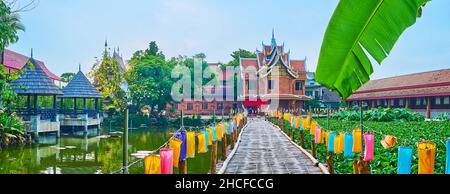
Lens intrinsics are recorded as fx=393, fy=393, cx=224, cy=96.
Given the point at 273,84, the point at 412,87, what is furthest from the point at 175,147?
the point at 273,84

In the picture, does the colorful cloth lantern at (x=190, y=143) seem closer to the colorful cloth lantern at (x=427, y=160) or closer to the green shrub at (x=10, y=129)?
the colorful cloth lantern at (x=427, y=160)

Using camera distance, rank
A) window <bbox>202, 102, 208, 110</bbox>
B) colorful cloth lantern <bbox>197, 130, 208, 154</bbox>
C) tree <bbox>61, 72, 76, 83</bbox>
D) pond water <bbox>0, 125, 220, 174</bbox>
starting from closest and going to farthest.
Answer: colorful cloth lantern <bbox>197, 130, 208, 154</bbox>, pond water <bbox>0, 125, 220, 174</bbox>, tree <bbox>61, 72, 76, 83</bbox>, window <bbox>202, 102, 208, 110</bbox>

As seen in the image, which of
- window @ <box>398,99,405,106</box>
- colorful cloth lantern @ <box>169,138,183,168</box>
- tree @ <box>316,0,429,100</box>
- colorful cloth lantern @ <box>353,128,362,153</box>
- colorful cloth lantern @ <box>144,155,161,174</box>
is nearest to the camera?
tree @ <box>316,0,429,100</box>

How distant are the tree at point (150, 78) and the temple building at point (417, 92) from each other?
6.63 metres

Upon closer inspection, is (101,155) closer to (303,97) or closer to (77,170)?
(77,170)

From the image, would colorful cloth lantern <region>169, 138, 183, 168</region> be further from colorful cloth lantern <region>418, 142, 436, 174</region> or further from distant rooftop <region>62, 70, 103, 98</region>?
distant rooftop <region>62, 70, 103, 98</region>

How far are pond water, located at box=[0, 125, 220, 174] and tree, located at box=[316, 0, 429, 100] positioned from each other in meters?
5.06

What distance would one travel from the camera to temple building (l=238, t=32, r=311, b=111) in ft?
36.1

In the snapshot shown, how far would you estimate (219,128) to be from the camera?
6.27 m

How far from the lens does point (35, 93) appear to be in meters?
10.5

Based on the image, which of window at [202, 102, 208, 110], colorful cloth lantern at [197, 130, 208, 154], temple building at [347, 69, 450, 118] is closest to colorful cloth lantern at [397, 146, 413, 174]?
colorful cloth lantern at [197, 130, 208, 154]
